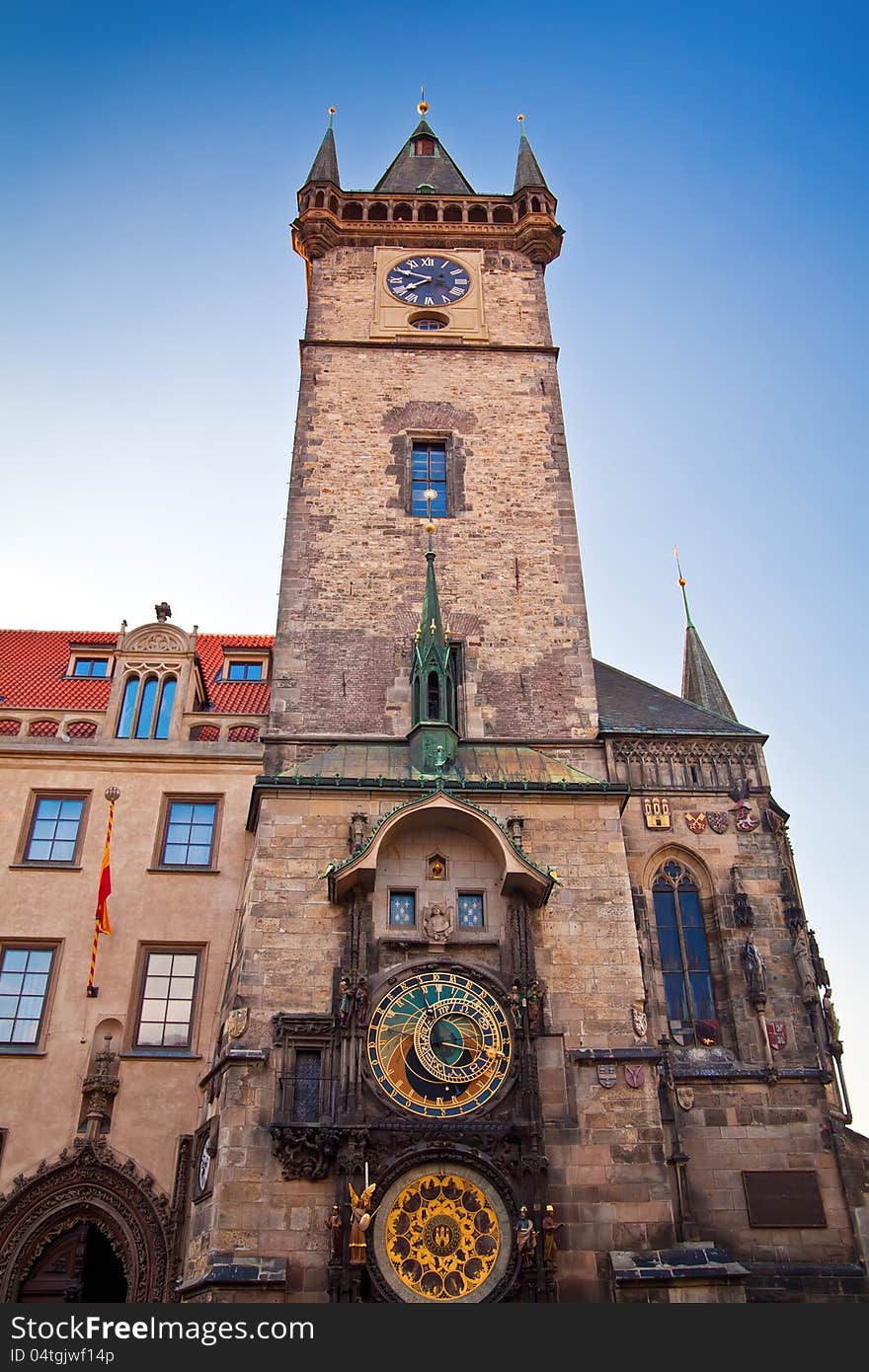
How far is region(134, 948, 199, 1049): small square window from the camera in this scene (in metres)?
14.0

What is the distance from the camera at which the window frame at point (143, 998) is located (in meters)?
13.8

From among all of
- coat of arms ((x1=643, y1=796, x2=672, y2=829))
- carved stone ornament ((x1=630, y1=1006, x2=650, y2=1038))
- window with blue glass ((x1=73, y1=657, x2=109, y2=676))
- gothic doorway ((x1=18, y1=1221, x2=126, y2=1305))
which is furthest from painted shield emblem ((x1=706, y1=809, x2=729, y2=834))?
window with blue glass ((x1=73, y1=657, x2=109, y2=676))

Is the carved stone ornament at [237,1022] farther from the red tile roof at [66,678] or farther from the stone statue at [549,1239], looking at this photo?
the red tile roof at [66,678]

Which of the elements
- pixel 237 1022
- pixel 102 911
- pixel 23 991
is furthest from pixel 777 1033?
pixel 23 991

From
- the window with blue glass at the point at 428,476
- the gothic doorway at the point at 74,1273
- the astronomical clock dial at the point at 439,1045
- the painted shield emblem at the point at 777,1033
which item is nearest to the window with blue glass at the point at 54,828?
the gothic doorway at the point at 74,1273

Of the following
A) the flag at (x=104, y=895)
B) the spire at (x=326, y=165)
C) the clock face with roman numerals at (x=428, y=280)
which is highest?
the spire at (x=326, y=165)

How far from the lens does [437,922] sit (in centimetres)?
1308

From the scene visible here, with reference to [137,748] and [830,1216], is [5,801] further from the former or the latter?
[830,1216]

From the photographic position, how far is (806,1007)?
45.8ft

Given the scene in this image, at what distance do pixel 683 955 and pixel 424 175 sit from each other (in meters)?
18.4

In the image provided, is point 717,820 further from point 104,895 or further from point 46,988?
point 46,988

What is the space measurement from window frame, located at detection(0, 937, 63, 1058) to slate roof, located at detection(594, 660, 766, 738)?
25.6 ft

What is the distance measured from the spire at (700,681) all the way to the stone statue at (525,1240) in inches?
353

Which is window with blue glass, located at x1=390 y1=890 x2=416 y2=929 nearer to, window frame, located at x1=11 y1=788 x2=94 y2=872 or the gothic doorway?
window frame, located at x1=11 y1=788 x2=94 y2=872
